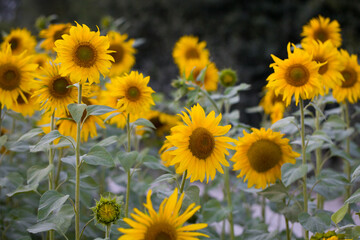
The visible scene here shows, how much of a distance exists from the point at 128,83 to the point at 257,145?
1.16 ft

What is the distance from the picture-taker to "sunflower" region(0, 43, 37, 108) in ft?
3.52

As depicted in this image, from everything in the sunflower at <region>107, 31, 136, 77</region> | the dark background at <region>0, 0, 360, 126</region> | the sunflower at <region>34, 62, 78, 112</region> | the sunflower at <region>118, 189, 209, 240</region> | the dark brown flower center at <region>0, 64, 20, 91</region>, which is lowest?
the sunflower at <region>118, 189, 209, 240</region>

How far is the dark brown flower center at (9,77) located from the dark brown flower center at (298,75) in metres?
0.68

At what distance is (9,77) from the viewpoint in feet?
3.52

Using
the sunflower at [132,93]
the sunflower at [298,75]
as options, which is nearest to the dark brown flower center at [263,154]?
the sunflower at [298,75]

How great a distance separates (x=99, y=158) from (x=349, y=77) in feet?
2.51

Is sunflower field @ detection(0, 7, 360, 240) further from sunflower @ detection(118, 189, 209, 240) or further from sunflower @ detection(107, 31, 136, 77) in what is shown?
sunflower @ detection(107, 31, 136, 77)

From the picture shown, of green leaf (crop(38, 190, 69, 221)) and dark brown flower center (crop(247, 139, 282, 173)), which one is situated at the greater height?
dark brown flower center (crop(247, 139, 282, 173))

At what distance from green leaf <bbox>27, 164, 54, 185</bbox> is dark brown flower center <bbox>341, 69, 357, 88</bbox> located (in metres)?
0.85

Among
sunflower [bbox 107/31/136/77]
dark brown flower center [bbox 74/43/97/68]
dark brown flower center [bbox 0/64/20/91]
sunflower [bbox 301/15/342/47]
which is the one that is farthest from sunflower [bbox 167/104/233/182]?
sunflower [bbox 107/31/136/77]

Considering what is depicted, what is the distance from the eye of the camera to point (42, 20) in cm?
180

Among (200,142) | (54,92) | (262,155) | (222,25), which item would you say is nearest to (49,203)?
(54,92)

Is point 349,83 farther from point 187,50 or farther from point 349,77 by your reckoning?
point 187,50

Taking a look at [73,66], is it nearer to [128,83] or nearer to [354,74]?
[128,83]
